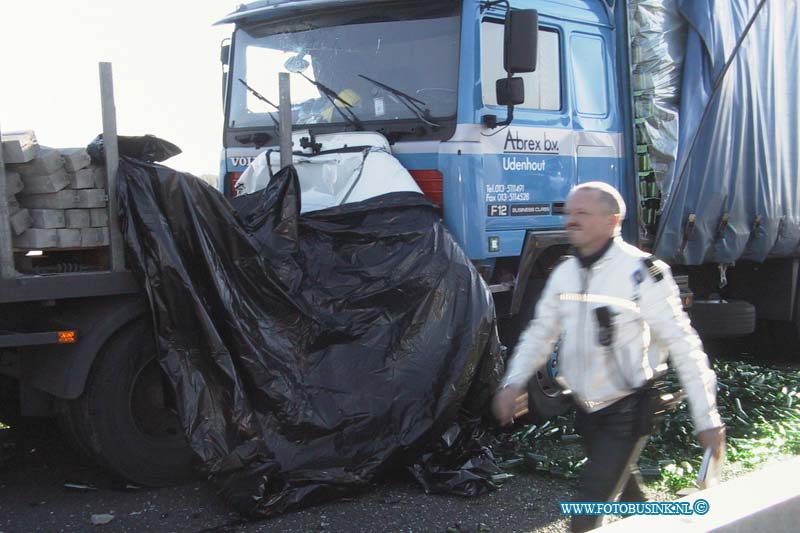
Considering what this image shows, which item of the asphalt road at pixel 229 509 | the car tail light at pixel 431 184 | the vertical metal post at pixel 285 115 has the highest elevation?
the vertical metal post at pixel 285 115

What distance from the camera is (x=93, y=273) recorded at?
459cm

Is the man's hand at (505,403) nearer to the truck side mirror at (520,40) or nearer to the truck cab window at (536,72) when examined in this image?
the truck side mirror at (520,40)

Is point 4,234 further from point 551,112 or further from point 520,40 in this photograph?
point 551,112

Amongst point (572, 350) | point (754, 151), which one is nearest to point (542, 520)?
point (572, 350)

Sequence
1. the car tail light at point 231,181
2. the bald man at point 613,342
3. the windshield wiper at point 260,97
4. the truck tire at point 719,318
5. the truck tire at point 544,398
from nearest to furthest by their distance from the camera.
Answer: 1. the bald man at point 613,342
2. the truck tire at point 544,398
3. the windshield wiper at point 260,97
4. the car tail light at point 231,181
5. the truck tire at point 719,318

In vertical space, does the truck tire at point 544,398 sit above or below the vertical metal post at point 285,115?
below

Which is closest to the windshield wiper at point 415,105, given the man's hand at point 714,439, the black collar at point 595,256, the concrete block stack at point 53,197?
the concrete block stack at point 53,197

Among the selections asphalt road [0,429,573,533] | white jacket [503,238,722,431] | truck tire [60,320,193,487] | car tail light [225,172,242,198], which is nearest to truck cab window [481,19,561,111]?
car tail light [225,172,242,198]

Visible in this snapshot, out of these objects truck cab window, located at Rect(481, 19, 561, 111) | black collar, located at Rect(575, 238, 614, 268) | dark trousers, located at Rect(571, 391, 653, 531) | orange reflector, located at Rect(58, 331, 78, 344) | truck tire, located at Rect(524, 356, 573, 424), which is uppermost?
truck cab window, located at Rect(481, 19, 561, 111)

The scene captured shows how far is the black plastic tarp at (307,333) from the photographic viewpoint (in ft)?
15.2

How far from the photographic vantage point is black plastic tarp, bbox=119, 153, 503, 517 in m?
4.62

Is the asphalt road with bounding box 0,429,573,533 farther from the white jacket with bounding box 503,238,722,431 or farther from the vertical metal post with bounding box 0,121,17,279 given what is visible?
the white jacket with bounding box 503,238,722,431

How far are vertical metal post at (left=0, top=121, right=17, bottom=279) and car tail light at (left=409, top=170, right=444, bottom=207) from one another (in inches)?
98.8

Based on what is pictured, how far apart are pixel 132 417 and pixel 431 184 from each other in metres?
2.33
